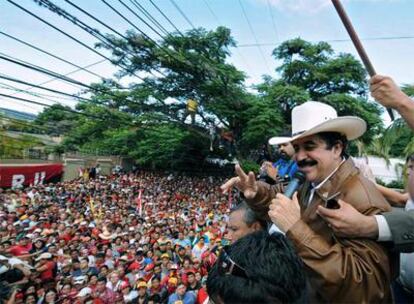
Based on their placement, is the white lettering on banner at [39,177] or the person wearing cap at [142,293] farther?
the white lettering on banner at [39,177]

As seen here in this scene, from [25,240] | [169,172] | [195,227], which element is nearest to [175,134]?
[169,172]

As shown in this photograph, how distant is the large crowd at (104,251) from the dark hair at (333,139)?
3902 millimetres

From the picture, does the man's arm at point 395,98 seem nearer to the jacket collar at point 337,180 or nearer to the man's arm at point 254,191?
the jacket collar at point 337,180

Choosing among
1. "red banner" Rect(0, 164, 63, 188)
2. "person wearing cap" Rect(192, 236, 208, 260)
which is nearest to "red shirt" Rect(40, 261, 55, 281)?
"person wearing cap" Rect(192, 236, 208, 260)

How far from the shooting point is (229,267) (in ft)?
3.44

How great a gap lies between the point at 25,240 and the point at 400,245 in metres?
8.37

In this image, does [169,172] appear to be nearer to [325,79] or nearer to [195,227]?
[325,79]

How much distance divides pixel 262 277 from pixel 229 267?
10 centimetres

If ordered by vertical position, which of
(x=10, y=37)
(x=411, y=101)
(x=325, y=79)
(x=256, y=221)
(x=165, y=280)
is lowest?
(x=165, y=280)

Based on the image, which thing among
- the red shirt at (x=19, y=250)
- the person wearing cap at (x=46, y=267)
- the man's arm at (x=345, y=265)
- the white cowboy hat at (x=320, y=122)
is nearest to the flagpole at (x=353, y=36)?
the white cowboy hat at (x=320, y=122)

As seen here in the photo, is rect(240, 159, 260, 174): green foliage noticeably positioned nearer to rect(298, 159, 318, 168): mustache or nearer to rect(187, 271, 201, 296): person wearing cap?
rect(187, 271, 201, 296): person wearing cap

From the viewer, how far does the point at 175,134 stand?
24.1 metres

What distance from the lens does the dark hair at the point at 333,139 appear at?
153 centimetres

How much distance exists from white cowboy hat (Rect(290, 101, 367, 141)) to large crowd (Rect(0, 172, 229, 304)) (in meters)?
3.88
